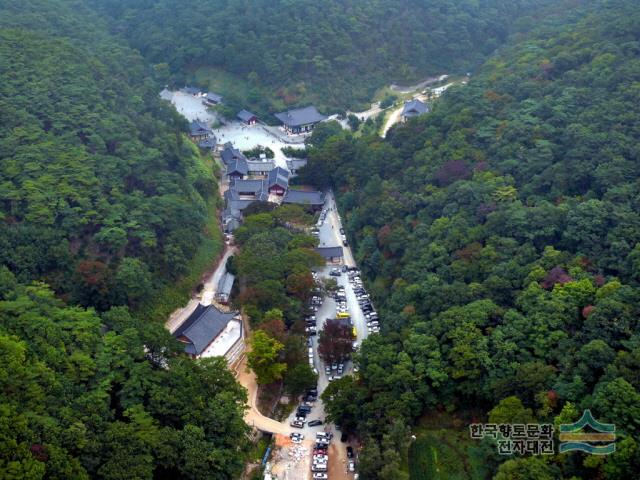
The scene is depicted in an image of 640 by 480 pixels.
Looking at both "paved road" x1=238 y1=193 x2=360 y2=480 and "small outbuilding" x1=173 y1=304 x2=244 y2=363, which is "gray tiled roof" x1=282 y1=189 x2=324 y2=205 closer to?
"paved road" x1=238 y1=193 x2=360 y2=480

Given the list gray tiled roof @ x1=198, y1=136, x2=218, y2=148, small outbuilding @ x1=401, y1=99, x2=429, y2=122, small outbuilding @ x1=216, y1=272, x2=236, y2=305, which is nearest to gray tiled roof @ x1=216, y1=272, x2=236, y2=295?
small outbuilding @ x1=216, y1=272, x2=236, y2=305

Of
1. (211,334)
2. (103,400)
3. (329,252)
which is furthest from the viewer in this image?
(329,252)

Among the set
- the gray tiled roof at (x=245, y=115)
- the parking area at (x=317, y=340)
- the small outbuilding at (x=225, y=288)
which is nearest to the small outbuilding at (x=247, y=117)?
the gray tiled roof at (x=245, y=115)

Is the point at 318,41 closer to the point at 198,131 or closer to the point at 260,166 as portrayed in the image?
the point at 198,131

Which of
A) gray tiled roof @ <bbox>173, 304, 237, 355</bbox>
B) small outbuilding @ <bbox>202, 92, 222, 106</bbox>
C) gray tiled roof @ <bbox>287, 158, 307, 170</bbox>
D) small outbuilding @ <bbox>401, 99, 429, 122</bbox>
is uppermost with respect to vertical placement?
small outbuilding @ <bbox>202, 92, 222, 106</bbox>

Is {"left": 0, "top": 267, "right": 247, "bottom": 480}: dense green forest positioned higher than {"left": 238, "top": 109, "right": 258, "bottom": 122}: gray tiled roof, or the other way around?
{"left": 0, "top": 267, "right": 247, "bottom": 480}: dense green forest

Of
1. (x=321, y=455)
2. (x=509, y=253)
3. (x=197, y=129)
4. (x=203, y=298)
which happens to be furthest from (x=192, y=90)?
(x=321, y=455)
